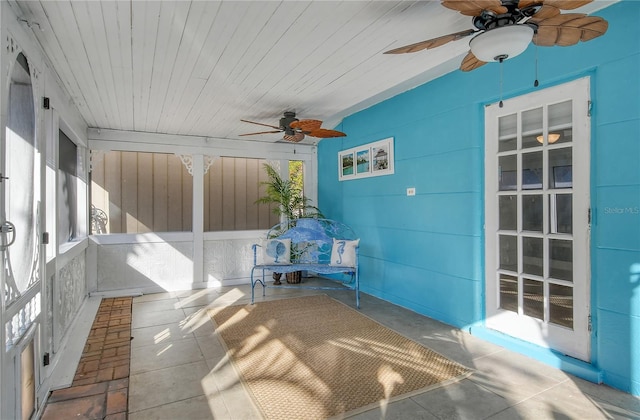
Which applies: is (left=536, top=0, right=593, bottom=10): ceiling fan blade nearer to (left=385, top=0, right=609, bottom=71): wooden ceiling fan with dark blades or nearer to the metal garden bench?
(left=385, top=0, right=609, bottom=71): wooden ceiling fan with dark blades

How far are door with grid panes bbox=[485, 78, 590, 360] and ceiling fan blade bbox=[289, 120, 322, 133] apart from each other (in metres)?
1.65

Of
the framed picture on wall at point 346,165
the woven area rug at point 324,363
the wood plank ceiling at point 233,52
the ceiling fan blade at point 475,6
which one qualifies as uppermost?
the wood plank ceiling at point 233,52

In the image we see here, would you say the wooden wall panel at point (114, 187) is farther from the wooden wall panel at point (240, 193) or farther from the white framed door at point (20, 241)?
the white framed door at point (20, 241)

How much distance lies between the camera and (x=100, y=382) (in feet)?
8.14

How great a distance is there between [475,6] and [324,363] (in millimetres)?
2512

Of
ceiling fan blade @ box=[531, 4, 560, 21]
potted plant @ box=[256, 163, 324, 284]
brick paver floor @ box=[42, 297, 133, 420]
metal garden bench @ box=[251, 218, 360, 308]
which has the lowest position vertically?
brick paver floor @ box=[42, 297, 133, 420]

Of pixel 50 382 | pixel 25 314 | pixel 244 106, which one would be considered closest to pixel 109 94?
pixel 244 106

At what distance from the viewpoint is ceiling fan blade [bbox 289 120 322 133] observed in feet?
12.0

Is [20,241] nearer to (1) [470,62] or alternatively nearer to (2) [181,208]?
(1) [470,62]

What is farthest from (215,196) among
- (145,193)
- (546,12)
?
(546,12)

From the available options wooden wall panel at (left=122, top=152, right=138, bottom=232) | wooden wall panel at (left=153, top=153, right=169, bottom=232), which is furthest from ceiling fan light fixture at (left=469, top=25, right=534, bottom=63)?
wooden wall panel at (left=122, top=152, right=138, bottom=232)

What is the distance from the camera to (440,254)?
11.9 feet

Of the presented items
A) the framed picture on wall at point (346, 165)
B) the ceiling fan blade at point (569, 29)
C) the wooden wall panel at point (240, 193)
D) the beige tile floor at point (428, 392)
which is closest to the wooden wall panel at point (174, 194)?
the wooden wall panel at point (240, 193)

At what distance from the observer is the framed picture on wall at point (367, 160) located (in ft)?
14.3
